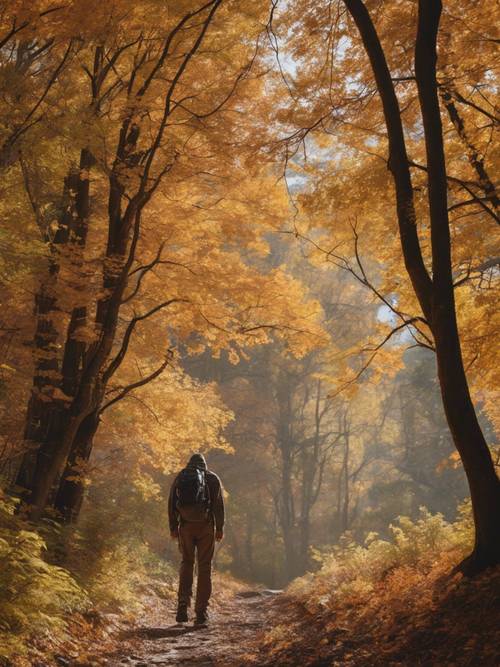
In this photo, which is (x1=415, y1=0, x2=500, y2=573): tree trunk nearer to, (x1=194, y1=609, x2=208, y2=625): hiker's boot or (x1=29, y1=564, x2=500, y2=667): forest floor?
(x1=29, y1=564, x2=500, y2=667): forest floor

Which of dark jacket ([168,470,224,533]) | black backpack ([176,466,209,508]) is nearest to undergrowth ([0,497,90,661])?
black backpack ([176,466,209,508])

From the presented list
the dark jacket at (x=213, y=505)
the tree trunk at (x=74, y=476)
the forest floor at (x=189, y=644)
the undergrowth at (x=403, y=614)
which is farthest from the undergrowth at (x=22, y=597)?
the tree trunk at (x=74, y=476)

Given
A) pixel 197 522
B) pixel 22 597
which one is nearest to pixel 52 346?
pixel 197 522

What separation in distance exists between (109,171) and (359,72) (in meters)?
3.29

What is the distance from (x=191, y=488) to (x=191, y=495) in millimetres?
75

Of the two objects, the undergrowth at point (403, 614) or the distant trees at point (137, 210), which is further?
the distant trees at point (137, 210)

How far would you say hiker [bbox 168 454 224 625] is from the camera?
634cm

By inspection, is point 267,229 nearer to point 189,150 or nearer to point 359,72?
point 189,150

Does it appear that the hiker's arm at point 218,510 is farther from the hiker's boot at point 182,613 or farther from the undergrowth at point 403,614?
the undergrowth at point 403,614

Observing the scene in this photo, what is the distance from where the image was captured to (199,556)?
6473mm

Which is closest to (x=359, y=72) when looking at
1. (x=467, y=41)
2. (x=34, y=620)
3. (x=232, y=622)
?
(x=467, y=41)

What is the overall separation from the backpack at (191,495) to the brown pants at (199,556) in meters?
0.14

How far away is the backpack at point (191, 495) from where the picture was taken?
630 cm

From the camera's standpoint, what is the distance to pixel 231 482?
93.9 ft
